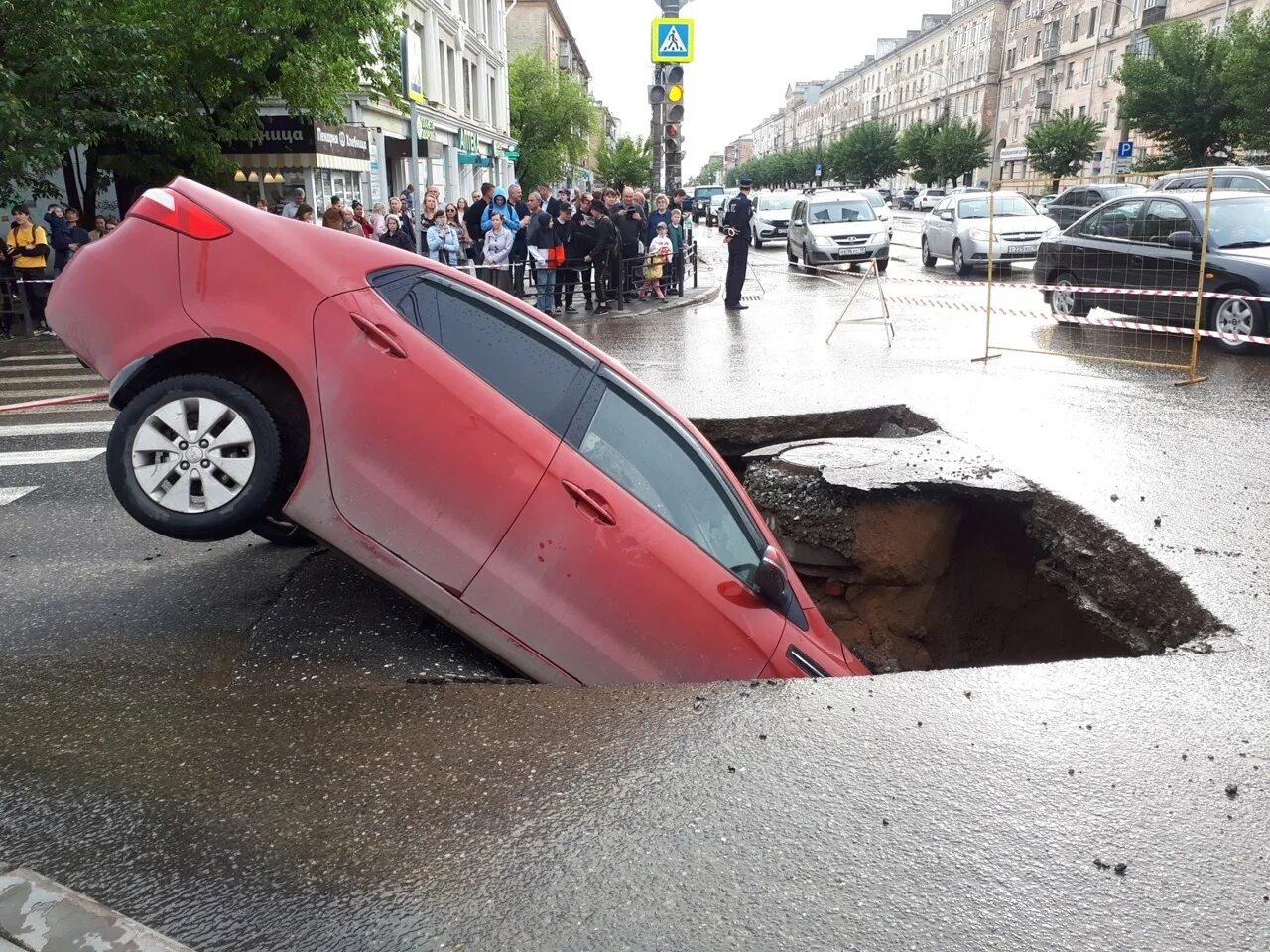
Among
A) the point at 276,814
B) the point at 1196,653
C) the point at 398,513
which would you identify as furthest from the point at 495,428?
the point at 1196,653

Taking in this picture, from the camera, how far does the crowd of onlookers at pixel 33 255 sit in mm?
14492

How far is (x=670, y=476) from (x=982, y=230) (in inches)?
806

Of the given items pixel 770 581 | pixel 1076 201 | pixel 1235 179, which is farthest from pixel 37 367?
pixel 1076 201

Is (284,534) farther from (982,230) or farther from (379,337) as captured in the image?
(982,230)

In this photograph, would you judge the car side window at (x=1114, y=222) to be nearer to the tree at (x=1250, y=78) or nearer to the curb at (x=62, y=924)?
the curb at (x=62, y=924)

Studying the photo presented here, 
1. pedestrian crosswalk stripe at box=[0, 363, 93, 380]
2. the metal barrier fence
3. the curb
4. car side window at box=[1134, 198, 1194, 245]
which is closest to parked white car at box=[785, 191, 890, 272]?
the metal barrier fence

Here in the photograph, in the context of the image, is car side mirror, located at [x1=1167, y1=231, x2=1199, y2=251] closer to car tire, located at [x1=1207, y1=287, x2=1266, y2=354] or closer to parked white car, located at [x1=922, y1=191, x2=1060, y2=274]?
car tire, located at [x1=1207, y1=287, x2=1266, y2=354]

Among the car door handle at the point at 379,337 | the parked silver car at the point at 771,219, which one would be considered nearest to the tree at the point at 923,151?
the parked silver car at the point at 771,219

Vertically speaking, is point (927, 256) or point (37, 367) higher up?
point (927, 256)

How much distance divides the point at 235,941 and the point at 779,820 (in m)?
1.35

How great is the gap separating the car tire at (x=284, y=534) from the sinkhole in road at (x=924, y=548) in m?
2.74

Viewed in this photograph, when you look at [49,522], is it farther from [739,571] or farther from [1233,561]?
[1233,561]

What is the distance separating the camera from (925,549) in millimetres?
6184

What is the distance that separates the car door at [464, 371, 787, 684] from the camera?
355 centimetres
